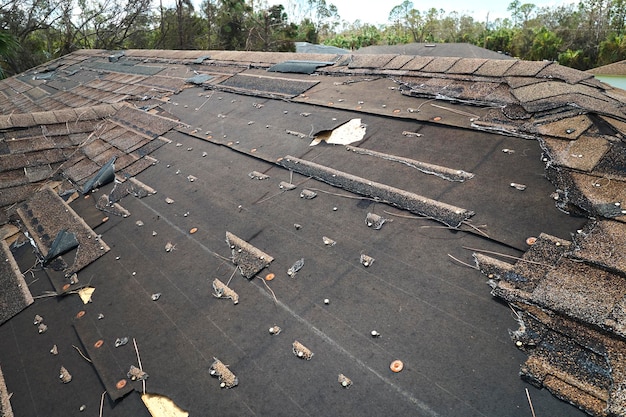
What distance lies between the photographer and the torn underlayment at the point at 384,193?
2797 mm

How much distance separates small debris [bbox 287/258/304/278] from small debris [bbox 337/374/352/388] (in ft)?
2.93

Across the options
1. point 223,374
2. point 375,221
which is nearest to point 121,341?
point 223,374

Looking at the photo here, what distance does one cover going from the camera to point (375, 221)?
9.68 ft

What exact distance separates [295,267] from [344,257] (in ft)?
1.26

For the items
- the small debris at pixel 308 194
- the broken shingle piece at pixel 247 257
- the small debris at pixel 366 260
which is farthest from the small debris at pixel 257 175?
Answer: the small debris at pixel 366 260

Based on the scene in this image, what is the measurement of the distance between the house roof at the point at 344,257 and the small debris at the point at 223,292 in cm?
1

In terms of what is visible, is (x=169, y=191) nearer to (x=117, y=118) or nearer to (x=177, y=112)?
(x=177, y=112)

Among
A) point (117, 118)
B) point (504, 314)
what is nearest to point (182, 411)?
point (504, 314)

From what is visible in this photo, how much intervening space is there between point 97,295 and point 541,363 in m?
3.27

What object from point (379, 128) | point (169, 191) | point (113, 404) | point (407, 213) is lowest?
point (113, 404)

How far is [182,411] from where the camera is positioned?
6.54ft

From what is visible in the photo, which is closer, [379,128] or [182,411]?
[182,411]

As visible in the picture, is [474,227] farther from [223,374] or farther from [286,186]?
[223,374]

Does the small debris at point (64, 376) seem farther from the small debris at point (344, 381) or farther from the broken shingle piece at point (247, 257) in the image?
the small debris at point (344, 381)
